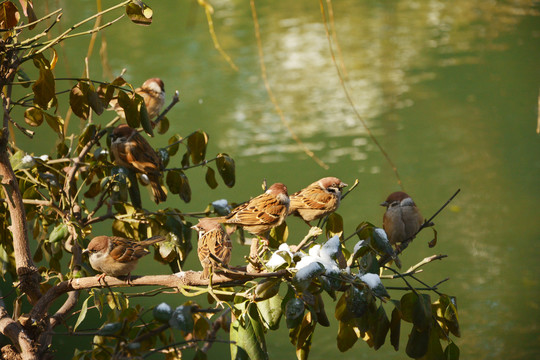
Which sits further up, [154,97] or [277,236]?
[154,97]

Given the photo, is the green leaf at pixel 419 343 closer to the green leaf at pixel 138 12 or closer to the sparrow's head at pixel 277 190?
the sparrow's head at pixel 277 190

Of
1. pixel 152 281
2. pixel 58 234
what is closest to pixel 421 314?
pixel 152 281

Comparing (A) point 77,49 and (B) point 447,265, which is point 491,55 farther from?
(A) point 77,49

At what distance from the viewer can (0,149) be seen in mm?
1379

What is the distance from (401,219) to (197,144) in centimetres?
66

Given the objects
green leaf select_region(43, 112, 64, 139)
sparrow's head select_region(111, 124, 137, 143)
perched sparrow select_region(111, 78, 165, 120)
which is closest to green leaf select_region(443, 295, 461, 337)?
green leaf select_region(43, 112, 64, 139)

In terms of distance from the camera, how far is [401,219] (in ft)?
6.35

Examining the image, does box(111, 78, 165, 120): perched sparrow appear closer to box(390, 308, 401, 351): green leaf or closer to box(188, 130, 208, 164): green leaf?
box(188, 130, 208, 164): green leaf

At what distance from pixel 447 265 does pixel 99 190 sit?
6.92 ft

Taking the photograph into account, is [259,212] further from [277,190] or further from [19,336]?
[19,336]

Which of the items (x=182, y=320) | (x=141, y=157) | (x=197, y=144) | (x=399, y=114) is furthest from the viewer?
(x=399, y=114)

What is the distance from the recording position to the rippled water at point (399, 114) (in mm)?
3205

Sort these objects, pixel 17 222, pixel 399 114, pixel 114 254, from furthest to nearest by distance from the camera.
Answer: pixel 399 114
pixel 114 254
pixel 17 222

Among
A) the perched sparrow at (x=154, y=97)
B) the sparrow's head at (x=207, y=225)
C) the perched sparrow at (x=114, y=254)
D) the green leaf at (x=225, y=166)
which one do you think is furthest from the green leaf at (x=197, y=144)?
the perched sparrow at (x=154, y=97)
